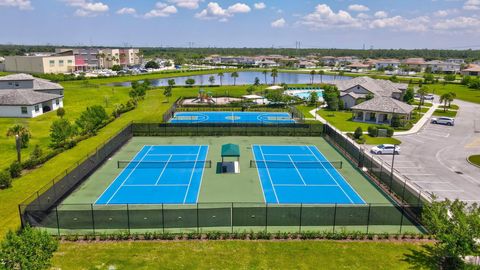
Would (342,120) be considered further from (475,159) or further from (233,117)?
(475,159)

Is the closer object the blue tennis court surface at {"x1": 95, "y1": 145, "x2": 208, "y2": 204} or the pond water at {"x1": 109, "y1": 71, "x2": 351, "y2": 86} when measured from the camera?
the blue tennis court surface at {"x1": 95, "y1": 145, "x2": 208, "y2": 204}

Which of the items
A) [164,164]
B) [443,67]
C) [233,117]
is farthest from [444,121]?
[443,67]

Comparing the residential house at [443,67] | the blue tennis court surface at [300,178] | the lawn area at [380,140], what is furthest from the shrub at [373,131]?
the residential house at [443,67]

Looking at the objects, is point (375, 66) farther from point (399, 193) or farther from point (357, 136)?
point (399, 193)

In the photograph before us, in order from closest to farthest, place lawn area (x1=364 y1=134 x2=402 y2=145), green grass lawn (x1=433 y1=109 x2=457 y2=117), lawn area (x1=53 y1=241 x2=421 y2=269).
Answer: lawn area (x1=53 y1=241 x2=421 y2=269)
lawn area (x1=364 y1=134 x2=402 y2=145)
green grass lawn (x1=433 y1=109 x2=457 y2=117)

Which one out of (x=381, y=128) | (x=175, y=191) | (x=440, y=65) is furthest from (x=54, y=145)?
(x=440, y=65)

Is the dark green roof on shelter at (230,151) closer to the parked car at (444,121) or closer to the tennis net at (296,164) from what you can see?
the tennis net at (296,164)

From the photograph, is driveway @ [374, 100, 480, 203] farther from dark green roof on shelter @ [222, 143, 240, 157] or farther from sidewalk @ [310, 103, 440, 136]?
dark green roof on shelter @ [222, 143, 240, 157]

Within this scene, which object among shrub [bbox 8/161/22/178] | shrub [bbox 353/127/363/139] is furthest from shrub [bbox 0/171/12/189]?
shrub [bbox 353/127/363/139]
